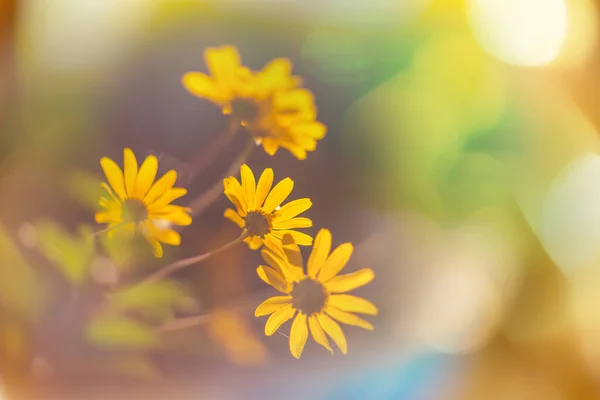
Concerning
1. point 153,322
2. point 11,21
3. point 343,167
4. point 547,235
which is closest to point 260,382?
point 153,322

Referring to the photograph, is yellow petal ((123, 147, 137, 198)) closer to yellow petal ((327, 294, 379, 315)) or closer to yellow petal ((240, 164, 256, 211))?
yellow petal ((240, 164, 256, 211))

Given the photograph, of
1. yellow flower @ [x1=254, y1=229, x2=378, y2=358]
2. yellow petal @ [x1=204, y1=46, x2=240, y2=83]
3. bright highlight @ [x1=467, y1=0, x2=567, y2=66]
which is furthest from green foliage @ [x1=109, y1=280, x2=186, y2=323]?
bright highlight @ [x1=467, y1=0, x2=567, y2=66]

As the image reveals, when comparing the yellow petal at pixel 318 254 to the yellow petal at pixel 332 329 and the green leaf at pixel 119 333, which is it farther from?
the green leaf at pixel 119 333

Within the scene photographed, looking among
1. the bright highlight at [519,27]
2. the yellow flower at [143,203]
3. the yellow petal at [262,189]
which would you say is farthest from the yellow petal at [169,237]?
the bright highlight at [519,27]

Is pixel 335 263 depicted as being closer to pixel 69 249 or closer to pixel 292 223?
pixel 292 223

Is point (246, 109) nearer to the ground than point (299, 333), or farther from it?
farther from it

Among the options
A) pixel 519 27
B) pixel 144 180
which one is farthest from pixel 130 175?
pixel 519 27
